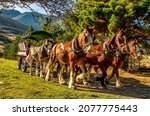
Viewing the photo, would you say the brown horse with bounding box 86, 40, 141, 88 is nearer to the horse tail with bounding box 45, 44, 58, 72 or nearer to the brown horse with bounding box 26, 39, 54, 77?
the horse tail with bounding box 45, 44, 58, 72

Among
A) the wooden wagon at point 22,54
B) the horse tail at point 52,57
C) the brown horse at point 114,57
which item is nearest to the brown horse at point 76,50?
the horse tail at point 52,57

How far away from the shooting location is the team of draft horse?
1542 cm

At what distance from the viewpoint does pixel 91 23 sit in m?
29.4

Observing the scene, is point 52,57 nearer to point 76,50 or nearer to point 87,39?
point 76,50

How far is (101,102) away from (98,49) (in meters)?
8.65

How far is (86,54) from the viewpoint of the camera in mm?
16016

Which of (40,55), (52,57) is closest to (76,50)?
(52,57)

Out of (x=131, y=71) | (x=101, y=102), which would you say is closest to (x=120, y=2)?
(x=131, y=71)

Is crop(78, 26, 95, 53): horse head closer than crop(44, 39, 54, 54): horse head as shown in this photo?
Yes

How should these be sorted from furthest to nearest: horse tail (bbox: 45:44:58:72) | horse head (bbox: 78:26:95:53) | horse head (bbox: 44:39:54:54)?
horse head (bbox: 44:39:54:54) < horse tail (bbox: 45:44:58:72) < horse head (bbox: 78:26:95:53)

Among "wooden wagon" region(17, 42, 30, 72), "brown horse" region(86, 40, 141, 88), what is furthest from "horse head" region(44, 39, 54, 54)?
"wooden wagon" region(17, 42, 30, 72)

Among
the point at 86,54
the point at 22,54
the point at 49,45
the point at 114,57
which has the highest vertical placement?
the point at 49,45

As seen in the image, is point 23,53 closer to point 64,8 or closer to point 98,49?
point 64,8

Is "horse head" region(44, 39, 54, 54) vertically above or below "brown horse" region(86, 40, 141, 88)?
above
